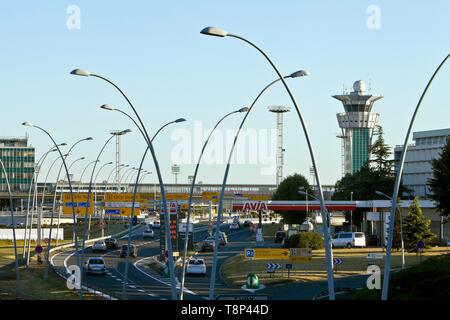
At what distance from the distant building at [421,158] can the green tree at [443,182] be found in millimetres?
97390

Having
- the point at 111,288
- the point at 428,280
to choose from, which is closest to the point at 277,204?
the point at 111,288

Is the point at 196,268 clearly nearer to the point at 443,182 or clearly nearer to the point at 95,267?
the point at 95,267

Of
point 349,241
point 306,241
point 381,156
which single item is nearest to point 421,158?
point 381,156

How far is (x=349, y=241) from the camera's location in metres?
102

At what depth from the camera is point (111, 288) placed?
6600 cm

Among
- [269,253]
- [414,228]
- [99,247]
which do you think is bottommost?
[99,247]

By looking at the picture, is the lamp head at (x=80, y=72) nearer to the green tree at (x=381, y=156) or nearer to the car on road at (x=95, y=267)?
the car on road at (x=95, y=267)

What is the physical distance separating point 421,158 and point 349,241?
83.0 meters

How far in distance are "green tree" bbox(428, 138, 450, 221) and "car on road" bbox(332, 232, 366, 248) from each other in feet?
74.3

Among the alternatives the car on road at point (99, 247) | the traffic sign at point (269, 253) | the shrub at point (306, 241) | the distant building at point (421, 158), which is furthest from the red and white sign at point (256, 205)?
the distant building at point (421, 158)

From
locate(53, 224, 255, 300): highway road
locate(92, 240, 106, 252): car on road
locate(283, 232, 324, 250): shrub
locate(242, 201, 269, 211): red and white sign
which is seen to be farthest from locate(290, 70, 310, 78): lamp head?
locate(242, 201, 269, 211): red and white sign
